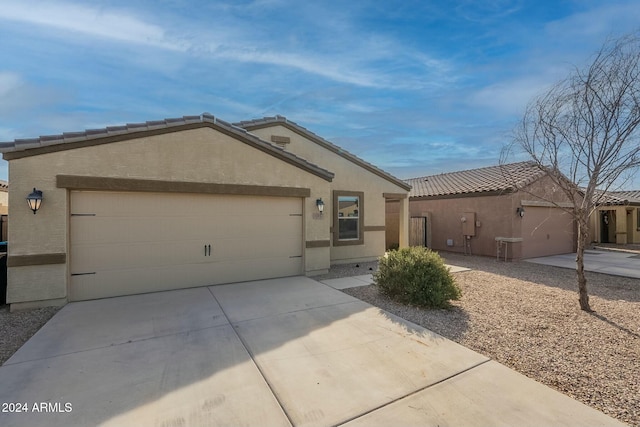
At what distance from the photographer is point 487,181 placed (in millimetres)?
14227

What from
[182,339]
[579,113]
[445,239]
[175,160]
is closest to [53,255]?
[175,160]

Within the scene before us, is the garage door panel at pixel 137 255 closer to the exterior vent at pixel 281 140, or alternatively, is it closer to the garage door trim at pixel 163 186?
the garage door trim at pixel 163 186

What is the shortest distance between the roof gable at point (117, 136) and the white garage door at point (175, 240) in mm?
1034

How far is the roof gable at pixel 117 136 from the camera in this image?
18.3ft

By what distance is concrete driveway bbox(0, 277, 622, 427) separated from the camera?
266 cm

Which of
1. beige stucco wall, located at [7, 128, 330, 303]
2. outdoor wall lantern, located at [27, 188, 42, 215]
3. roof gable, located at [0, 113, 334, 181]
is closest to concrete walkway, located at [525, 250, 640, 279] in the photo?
beige stucco wall, located at [7, 128, 330, 303]

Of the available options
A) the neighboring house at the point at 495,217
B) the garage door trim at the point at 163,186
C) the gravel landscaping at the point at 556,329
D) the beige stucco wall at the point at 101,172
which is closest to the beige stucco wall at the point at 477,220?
the neighboring house at the point at 495,217

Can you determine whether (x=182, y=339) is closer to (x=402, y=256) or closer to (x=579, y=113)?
(x=402, y=256)

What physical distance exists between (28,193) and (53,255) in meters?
1.31

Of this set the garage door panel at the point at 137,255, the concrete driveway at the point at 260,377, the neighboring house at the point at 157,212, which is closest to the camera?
the concrete driveway at the point at 260,377

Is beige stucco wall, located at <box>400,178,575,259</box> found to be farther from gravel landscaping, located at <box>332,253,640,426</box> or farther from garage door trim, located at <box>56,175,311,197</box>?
garage door trim, located at <box>56,175,311,197</box>

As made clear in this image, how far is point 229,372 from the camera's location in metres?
3.39

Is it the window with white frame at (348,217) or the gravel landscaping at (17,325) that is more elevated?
the window with white frame at (348,217)

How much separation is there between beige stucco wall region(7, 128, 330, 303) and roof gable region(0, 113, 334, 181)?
0.11 metres
